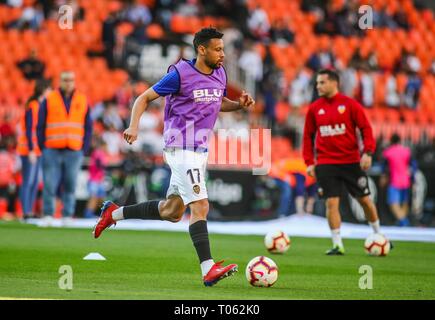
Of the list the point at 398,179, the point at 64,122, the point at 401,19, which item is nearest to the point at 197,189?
the point at 64,122

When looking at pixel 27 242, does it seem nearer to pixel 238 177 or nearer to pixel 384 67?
pixel 238 177

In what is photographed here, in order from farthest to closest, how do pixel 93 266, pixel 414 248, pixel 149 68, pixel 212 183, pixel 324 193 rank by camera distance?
1. pixel 149 68
2. pixel 212 183
3. pixel 414 248
4. pixel 324 193
5. pixel 93 266

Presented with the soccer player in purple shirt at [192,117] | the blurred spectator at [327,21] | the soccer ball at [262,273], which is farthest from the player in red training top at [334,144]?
the blurred spectator at [327,21]

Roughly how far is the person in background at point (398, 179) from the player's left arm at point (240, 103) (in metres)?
10.6

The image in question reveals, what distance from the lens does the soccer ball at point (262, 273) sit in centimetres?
847

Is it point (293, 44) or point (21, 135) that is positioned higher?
point (293, 44)

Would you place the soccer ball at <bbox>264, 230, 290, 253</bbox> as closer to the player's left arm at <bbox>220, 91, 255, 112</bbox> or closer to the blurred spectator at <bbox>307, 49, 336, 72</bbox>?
the player's left arm at <bbox>220, 91, 255, 112</bbox>

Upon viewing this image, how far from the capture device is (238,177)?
20266 millimetres

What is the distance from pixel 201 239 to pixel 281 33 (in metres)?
22.1

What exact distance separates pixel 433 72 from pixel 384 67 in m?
1.62

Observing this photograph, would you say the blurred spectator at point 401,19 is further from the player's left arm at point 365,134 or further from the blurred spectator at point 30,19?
the player's left arm at point 365,134

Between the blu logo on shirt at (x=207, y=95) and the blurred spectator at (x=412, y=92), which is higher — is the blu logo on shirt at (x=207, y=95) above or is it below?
below

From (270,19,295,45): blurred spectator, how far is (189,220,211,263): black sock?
2164cm
